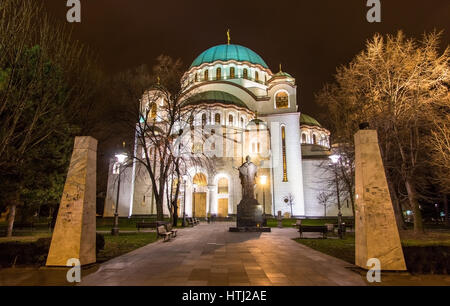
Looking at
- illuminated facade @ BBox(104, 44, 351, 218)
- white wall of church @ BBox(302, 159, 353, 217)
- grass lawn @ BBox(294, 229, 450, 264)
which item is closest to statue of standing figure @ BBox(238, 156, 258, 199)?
grass lawn @ BBox(294, 229, 450, 264)

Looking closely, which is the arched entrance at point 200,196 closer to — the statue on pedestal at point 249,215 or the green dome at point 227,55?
the statue on pedestal at point 249,215

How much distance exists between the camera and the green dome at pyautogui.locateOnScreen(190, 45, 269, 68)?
46.7 meters

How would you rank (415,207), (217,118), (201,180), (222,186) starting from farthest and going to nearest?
(217,118)
(201,180)
(222,186)
(415,207)

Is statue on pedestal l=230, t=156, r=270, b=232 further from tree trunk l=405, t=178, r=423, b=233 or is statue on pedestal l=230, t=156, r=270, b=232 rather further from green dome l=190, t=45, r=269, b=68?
green dome l=190, t=45, r=269, b=68

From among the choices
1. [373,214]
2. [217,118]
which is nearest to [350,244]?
[373,214]

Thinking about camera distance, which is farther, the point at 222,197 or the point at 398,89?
the point at 222,197

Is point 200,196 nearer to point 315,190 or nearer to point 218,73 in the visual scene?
point 315,190

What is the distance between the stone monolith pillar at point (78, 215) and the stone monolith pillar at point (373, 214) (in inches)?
255

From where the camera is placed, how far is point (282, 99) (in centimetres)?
4269

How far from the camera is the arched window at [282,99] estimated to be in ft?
139

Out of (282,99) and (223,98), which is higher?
(282,99)

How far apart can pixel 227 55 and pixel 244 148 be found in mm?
19187
